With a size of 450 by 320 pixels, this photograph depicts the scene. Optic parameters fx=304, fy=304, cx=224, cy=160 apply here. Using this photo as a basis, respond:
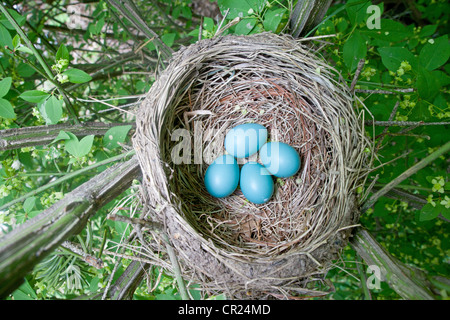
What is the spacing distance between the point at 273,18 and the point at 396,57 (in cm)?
64

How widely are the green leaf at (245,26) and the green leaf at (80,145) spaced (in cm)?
89

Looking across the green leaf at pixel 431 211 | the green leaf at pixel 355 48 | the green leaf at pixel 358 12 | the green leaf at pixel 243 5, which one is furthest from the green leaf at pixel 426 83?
the green leaf at pixel 243 5

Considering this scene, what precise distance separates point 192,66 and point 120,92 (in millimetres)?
762

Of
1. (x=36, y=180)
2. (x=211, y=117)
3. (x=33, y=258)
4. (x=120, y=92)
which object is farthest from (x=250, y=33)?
(x=36, y=180)

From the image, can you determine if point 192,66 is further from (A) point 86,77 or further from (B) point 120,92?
(B) point 120,92

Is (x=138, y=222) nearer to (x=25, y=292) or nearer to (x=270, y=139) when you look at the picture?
(x=25, y=292)

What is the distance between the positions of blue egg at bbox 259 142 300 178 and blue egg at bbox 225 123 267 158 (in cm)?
8

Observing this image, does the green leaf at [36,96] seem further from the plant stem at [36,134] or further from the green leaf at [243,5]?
the green leaf at [243,5]

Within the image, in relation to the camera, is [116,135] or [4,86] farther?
[116,135]

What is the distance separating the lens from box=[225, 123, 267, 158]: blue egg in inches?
73.9

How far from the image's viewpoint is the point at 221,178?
1.84 m

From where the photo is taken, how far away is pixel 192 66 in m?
1.69

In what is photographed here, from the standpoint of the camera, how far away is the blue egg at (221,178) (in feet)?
6.05

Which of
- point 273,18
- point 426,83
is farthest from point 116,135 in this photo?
point 426,83
